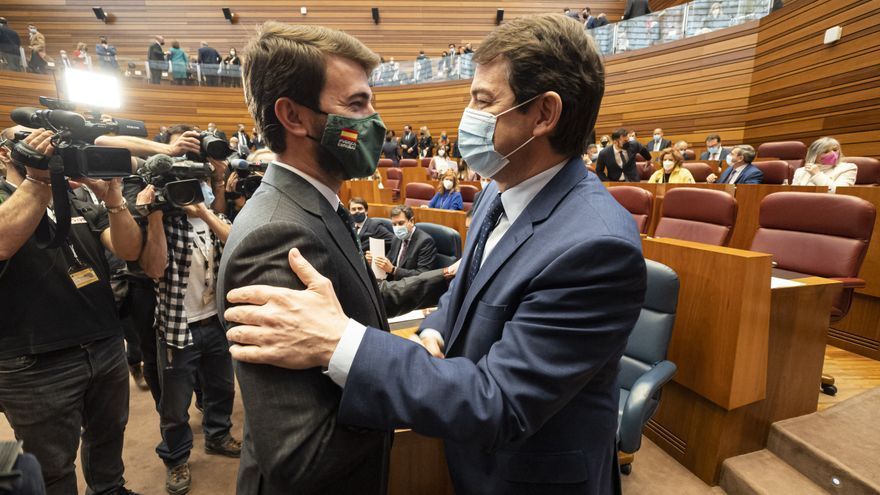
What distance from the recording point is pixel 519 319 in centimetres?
75

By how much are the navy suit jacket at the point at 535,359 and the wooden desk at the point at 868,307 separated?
2.95 meters

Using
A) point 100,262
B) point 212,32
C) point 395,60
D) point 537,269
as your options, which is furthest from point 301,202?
point 212,32

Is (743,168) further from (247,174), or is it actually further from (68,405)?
(68,405)

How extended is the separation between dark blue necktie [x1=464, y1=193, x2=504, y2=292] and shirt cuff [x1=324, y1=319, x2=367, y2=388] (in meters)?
0.40

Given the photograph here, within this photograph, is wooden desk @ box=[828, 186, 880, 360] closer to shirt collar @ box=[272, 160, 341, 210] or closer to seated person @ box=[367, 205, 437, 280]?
seated person @ box=[367, 205, 437, 280]

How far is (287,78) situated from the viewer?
31.9 inches

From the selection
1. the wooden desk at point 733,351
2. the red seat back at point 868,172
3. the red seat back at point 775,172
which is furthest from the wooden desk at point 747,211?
the wooden desk at point 733,351

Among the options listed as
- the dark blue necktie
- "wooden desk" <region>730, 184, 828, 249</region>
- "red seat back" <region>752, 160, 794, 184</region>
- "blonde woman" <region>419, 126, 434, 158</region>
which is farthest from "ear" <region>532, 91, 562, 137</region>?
"blonde woman" <region>419, 126, 434, 158</region>

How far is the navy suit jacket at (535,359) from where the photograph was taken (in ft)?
2.17

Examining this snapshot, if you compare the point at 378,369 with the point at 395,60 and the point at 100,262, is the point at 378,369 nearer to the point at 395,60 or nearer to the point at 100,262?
the point at 100,262

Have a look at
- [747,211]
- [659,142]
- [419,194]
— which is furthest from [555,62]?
[659,142]

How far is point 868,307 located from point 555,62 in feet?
10.5

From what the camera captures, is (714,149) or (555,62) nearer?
(555,62)

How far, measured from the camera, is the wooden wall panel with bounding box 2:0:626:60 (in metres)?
12.8
